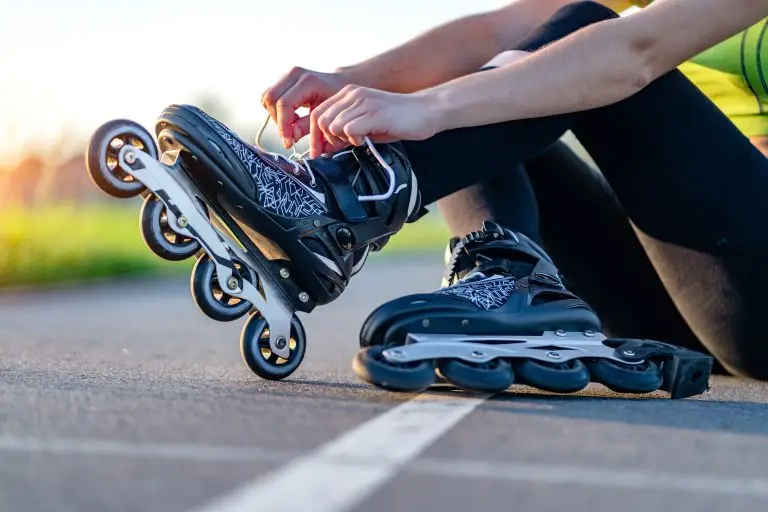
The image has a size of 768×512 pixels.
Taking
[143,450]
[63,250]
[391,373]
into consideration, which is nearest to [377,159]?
[391,373]

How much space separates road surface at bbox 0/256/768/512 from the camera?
1327mm

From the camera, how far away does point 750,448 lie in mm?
1803

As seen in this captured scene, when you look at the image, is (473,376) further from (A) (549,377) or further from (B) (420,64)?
(B) (420,64)

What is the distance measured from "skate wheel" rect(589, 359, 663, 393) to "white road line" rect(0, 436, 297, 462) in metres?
1.02

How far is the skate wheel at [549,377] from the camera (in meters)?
2.28

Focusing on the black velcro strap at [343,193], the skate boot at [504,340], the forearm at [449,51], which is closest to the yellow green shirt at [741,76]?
the forearm at [449,51]

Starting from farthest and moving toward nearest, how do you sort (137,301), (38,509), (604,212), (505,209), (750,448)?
(137,301) < (604,212) < (505,209) < (750,448) < (38,509)

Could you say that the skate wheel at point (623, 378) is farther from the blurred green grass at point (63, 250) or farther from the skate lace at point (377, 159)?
the blurred green grass at point (63, 250)

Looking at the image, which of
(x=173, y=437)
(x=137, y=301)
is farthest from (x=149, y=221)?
(x=137, y=301)

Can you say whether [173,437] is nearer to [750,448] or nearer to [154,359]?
[750,448]

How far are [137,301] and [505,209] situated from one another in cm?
615

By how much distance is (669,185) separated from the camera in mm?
2887

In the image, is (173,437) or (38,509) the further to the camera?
(173,437)

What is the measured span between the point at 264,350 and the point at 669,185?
113 centimetres
